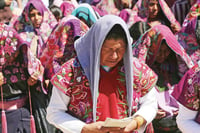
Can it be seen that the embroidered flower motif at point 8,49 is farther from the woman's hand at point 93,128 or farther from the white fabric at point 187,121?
the white fabric at point 187,121

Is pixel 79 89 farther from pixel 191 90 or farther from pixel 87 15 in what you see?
pixel 87 15

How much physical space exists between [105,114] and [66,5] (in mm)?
5381

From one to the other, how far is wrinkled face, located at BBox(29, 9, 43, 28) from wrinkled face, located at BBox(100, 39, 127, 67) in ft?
13.8

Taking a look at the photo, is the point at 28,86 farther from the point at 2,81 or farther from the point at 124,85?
the point at 124,85

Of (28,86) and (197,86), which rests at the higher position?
(197,86)

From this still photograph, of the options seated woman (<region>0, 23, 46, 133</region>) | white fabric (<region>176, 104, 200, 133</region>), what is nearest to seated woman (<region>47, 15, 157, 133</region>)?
white fabric (<region>176, 104, 200, 133</region>)

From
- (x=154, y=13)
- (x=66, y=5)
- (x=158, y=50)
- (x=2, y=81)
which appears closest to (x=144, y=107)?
(x=2, y=81)

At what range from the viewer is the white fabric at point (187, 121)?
3434mm

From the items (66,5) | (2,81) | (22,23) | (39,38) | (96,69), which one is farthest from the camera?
(66,5)

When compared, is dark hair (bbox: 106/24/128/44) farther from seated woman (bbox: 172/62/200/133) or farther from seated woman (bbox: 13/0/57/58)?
seated woman (bbox: 13/0/57/58)

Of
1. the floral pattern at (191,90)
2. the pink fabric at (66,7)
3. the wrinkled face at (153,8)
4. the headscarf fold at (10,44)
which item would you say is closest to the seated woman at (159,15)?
the wrinkled face at (153,8)

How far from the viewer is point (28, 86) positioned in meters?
5.20

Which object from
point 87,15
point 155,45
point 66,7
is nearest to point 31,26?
point 66,7

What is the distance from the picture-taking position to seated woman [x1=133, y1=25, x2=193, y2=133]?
5684 millimetres
